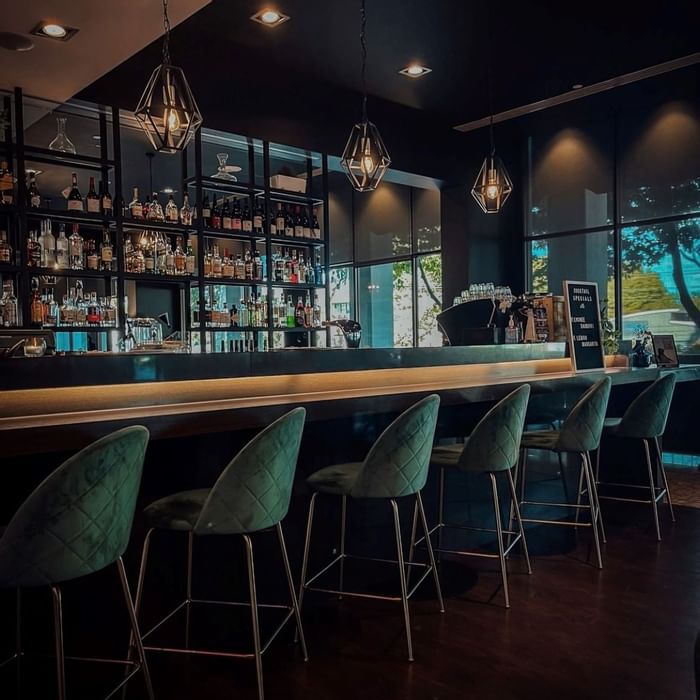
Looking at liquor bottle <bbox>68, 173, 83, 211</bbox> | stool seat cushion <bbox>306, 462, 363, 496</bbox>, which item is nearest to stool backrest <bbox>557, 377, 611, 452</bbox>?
stool seat cushion <bbox>306, 462, 363, 496</bbox>

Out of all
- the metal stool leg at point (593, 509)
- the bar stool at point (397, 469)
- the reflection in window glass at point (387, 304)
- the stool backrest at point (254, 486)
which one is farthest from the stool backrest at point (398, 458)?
the reflection in window glass at point (387, 304)

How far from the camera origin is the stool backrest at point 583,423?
139 inches

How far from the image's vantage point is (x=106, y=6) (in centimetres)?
344

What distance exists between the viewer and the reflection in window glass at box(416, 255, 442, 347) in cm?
815

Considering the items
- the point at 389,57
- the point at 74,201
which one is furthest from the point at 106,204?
the point at 389,57

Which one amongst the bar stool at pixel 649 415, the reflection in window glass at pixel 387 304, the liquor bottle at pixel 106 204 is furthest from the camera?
the reflection in window glass at pixel 387 304

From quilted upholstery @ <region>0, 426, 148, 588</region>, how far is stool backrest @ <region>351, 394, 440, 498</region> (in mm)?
954

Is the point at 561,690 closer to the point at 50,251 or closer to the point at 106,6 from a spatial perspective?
the point at 106,6

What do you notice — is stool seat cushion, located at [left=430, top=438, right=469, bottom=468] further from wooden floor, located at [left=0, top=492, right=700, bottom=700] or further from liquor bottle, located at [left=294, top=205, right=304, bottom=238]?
liquor bottle, located at [left=294, top=205, right=304, bottom=238]

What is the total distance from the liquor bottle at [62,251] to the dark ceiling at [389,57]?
995 millimetres

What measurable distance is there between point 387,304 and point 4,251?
204 inches

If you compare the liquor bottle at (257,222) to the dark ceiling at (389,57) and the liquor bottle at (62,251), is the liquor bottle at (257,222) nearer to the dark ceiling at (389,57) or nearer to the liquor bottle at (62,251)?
the dark ceiling at (389,57)

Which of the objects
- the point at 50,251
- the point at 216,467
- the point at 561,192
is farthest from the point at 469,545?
the point at 561,192

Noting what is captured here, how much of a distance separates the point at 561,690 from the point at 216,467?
154cm
